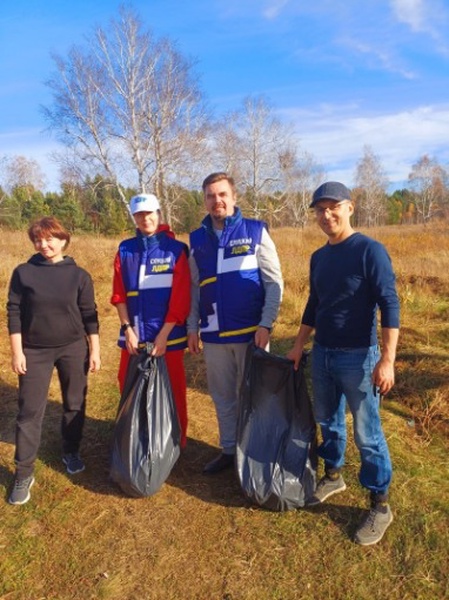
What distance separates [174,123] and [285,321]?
1433 cm

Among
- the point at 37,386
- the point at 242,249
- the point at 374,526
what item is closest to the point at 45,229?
the point at 37,386

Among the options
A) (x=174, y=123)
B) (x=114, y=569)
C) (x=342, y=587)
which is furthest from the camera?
(x=174, y=123)

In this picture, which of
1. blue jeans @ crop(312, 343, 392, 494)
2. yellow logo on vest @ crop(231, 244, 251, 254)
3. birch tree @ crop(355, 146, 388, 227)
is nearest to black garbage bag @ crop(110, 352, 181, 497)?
yellow logo on vest @ crop(231, 244, 251, 254)

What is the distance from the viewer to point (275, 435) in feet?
8.13

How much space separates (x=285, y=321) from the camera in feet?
20.4

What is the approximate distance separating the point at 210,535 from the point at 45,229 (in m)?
1.99

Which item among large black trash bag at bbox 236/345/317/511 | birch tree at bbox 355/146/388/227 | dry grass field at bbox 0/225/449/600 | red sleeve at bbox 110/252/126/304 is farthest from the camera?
birch tree at bbox 355/146/388/227

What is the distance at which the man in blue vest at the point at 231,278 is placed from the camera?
2568mm

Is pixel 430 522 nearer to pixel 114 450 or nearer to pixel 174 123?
pixel 114 450

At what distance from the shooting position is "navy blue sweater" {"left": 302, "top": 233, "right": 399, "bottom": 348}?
78.6 inches

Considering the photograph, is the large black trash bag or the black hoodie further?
the black hoodie

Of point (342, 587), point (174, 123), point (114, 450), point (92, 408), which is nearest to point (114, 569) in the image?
point (114, 450)

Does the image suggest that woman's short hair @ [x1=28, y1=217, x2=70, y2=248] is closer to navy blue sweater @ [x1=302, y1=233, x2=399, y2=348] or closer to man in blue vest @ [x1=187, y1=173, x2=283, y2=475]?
man in blue vest @ [x1=187, y1=173, x2=283, y2=475]

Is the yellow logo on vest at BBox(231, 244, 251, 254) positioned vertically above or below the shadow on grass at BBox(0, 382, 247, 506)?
above
